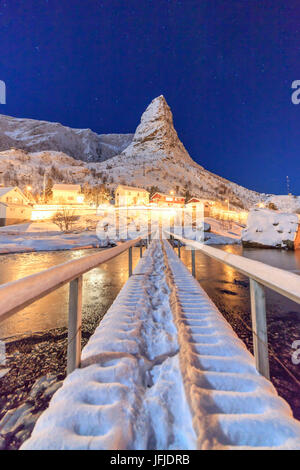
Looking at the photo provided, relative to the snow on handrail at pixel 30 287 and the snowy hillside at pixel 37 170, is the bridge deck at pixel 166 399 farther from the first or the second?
the snowy hillside at pixel 37 170

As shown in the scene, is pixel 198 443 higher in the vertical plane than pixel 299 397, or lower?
higher

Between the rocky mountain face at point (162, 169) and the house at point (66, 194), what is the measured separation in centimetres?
2199

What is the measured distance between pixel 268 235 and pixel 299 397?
2633cm

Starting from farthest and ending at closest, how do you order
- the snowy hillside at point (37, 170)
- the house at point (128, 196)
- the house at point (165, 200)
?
the snowy hillside at point (37, 170) < the house at point (128, 196) < the house at point (165, 200)

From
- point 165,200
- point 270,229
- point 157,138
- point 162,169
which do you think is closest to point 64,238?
point 270,229

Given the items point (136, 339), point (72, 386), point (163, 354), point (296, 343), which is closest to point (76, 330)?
point (72, 386)

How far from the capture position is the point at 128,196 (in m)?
56.7

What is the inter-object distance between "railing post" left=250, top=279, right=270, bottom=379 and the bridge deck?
0.30 ft

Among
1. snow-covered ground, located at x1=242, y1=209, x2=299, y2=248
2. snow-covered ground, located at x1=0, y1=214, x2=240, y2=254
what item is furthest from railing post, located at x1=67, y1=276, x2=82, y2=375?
snow-covered ground, located at x1=242, y1=209, x2=299, y2=248

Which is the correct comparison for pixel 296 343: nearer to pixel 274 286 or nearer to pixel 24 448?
pixel 274 286

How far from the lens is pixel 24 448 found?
97cm

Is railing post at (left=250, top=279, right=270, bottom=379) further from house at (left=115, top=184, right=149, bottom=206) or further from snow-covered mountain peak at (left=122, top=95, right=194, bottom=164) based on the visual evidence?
snow-covered mountain peak at (left=122, top=95, right=194, bottom=164)

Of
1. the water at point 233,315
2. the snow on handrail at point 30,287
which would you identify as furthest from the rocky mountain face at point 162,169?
the snow on handrail at point 30,287

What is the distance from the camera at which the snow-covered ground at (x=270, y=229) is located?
22.9 m
